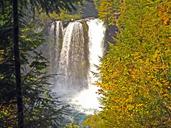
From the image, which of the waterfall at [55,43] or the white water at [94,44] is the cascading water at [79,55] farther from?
the waterfall at [55,43]

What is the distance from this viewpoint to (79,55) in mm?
47156

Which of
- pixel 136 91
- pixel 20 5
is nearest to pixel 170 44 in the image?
pixel 136 91

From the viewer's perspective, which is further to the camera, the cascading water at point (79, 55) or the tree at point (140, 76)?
the cascading water at point (79, 55)

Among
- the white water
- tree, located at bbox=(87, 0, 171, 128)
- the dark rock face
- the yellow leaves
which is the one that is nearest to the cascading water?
the white water

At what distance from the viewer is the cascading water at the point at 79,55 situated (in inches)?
1831

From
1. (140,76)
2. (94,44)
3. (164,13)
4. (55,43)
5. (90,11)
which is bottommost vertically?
(140,76)

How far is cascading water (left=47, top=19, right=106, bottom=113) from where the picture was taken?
153 feet

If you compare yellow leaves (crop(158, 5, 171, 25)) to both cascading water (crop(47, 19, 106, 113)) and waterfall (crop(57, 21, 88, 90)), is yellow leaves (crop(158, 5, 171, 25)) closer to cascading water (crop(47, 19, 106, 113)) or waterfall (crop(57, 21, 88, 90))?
cascading water (crop(47, 19, 106, 113))

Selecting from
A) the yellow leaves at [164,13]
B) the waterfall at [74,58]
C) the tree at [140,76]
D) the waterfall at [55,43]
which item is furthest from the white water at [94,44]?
the tree at [140,76]

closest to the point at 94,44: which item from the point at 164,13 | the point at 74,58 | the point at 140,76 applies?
the point at 74,58

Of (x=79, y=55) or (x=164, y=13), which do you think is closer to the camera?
(x=164, y=13)

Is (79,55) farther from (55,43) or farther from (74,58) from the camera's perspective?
(55,43)

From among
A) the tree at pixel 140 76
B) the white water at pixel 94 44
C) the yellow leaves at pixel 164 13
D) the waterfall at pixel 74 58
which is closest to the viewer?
the tree at pixel 140 76

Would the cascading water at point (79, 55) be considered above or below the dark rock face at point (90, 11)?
below
